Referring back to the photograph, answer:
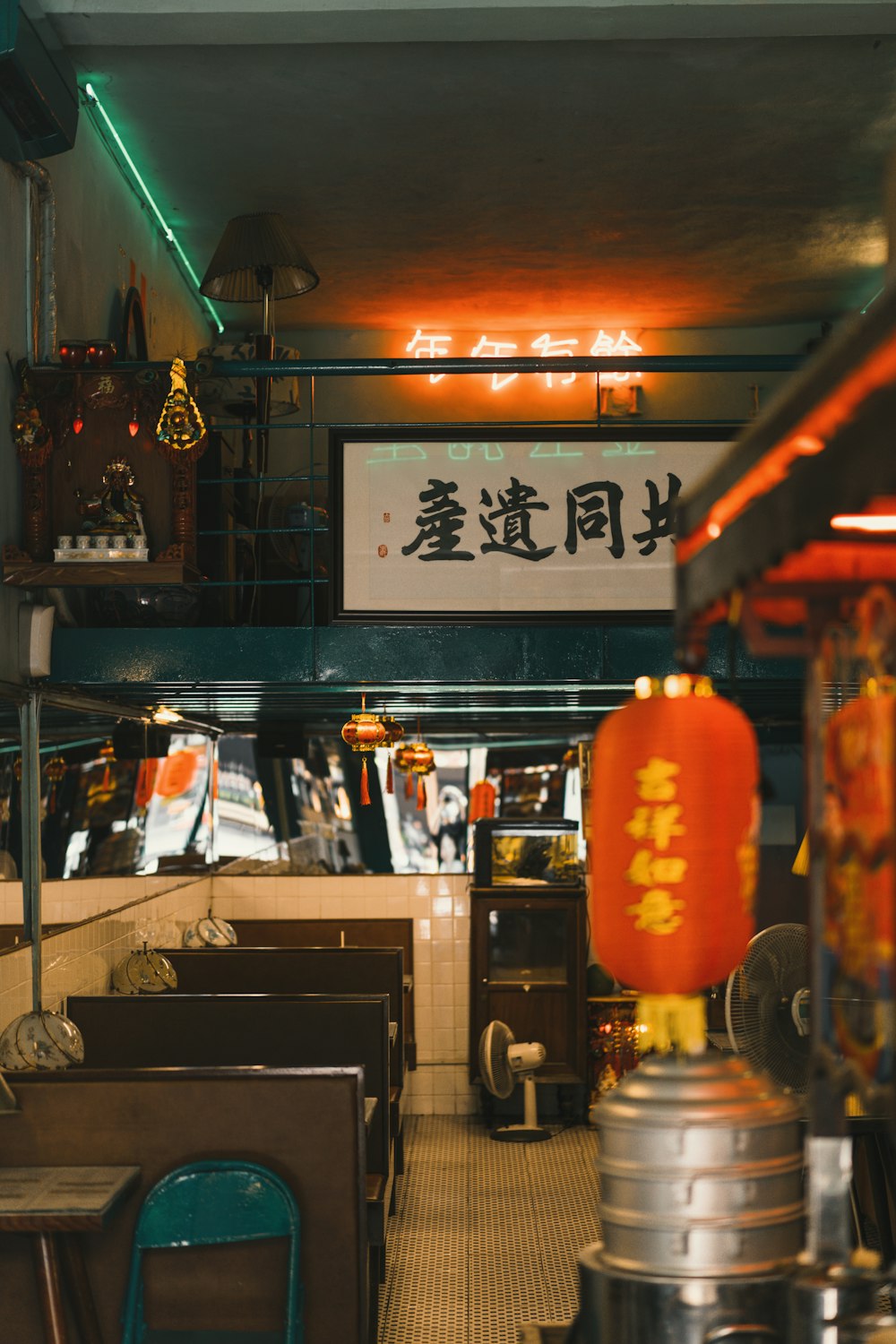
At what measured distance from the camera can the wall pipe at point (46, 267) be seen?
574cm

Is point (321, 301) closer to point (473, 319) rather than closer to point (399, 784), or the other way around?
point (473, 319)

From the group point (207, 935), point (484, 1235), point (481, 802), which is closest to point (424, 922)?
point (481, 802)

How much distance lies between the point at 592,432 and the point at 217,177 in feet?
11.3

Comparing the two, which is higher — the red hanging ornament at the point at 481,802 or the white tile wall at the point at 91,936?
the red hanging ornament at the point at 481,802

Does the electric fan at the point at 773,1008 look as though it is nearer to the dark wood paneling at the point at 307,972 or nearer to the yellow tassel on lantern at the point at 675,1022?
the dark wood paneling at the point at 307,972

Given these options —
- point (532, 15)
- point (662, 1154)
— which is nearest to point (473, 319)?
point (532, 15)

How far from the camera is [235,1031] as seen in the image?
5.85m

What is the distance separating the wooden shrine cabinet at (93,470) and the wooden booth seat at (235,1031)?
1908 mm

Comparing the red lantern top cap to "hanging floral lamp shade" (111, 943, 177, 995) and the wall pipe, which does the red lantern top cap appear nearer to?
the wall pipe

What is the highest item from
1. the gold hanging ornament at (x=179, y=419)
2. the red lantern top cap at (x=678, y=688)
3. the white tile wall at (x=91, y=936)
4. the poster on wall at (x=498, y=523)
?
the gold hanging ornament at (x=179, y=419)

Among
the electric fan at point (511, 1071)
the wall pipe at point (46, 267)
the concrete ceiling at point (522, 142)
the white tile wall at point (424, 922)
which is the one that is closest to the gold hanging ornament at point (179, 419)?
the wall pipe at point (46, 267)

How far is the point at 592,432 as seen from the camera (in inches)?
225

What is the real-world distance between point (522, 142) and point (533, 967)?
553 cm

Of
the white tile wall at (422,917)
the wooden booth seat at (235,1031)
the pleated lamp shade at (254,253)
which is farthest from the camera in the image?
the white tile wall at (422,917)
